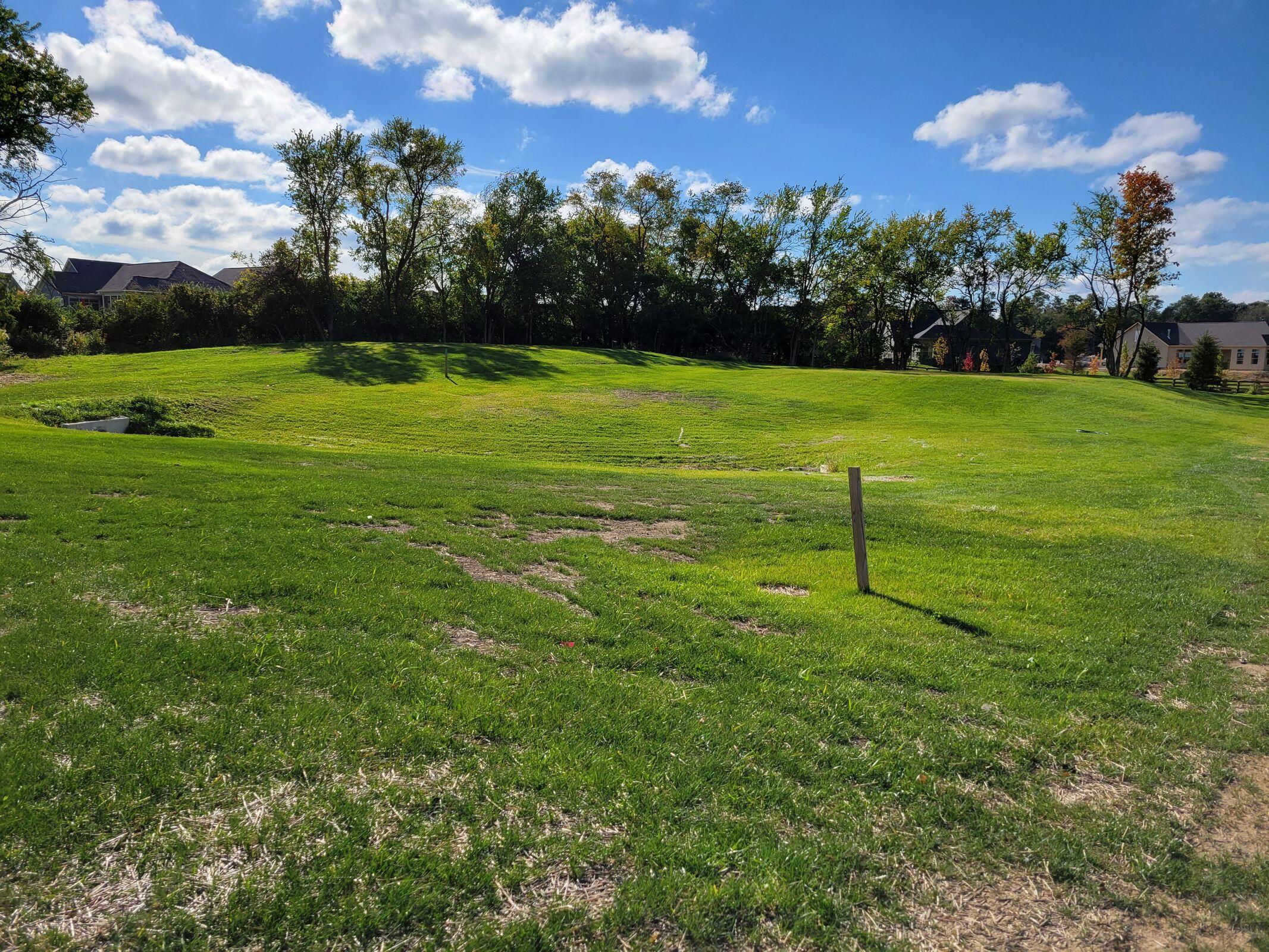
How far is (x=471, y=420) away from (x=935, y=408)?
2533 centimetres

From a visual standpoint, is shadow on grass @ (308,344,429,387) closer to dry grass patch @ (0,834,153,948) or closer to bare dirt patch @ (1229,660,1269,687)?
dry grass patch @ (0,834,153,948)

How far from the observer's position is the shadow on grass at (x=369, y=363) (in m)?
39.3

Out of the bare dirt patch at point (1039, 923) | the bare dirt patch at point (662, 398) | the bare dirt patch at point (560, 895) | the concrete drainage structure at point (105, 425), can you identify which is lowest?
the bare dirt patch at point (1039, 923)

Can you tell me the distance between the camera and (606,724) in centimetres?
469

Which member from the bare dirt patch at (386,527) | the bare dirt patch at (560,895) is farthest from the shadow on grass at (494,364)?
the bare dirt patch at (560,895)

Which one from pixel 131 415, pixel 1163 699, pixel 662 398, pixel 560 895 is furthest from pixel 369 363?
pixel 1163 699

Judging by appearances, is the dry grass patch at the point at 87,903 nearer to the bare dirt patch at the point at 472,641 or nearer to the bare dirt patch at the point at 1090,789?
the bare dirt patch at the point at 472,641

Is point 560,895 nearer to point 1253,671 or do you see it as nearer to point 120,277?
point 1253,671

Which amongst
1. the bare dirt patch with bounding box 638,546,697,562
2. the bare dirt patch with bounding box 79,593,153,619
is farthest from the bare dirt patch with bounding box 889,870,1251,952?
the bare dirt patch with bounding box 79,593,153,619

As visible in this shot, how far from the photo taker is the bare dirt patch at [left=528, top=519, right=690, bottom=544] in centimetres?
997

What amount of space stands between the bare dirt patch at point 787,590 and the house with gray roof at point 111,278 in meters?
96.0

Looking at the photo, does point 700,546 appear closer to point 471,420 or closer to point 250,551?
point 250,551

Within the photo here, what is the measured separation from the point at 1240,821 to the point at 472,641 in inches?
225

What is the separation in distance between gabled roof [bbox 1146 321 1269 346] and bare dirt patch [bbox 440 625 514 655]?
10442 centimetres
